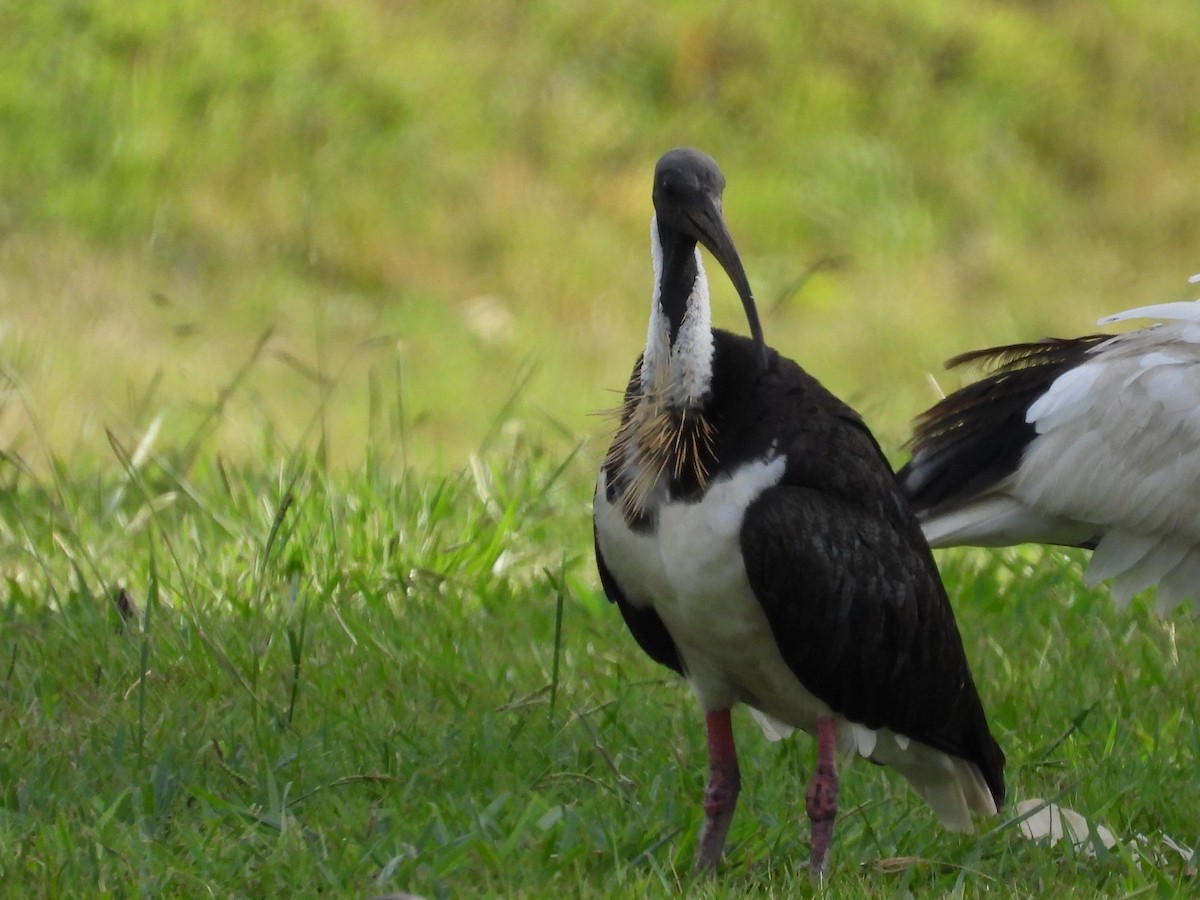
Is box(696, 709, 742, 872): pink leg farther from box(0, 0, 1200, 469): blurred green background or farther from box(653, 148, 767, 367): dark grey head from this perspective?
box(0, 0, 1200, 469): blurred green background

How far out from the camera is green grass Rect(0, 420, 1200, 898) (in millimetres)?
3480

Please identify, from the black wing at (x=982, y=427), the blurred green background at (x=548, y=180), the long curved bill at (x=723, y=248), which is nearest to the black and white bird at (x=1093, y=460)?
the black wing at (x=982, y=427)

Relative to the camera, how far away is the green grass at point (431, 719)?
3480 mm

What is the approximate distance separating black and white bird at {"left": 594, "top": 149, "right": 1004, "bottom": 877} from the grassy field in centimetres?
23

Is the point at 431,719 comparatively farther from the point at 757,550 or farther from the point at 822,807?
the point at 757,550

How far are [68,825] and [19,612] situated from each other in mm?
1434

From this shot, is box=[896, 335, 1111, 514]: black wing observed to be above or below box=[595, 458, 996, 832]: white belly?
above

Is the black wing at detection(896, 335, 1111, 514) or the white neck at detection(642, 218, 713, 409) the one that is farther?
the black wing at detection(896, 335, 1111, 514)

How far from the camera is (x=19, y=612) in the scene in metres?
4.79

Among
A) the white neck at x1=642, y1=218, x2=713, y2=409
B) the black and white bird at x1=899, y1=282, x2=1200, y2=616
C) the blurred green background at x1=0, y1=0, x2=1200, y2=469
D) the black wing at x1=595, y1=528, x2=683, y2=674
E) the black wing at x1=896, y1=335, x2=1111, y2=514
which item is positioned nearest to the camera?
the white neck at x1=642, y1=218, x2=713, y2=409

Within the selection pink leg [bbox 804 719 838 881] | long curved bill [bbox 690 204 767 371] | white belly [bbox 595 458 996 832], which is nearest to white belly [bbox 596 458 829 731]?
white belly [bbox 595 458 996 832]

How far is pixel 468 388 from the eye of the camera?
854 cm

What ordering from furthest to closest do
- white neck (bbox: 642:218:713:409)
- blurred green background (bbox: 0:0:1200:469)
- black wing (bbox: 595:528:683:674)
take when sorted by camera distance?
blurred green background (bbox: 0:0:1200:469), black wing (bbox: 595:528:683:674), white neck (bbox: 642:218:713:409)

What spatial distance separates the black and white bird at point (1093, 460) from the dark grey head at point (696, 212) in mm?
1358
